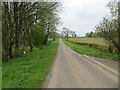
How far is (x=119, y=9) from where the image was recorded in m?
14.3

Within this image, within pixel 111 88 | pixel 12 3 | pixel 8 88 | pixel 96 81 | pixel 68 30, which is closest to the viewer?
pixel 111 88

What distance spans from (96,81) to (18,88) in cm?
375

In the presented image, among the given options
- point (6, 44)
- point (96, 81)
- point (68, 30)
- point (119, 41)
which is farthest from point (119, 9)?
point (68, 30)

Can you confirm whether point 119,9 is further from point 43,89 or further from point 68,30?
point 68,30

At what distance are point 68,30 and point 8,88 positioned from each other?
10458cm

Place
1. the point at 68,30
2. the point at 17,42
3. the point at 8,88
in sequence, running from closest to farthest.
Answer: the point at 8,88 → the point at 17,42 → the point at 68,30

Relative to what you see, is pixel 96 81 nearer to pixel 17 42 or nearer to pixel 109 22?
pixel 17 42

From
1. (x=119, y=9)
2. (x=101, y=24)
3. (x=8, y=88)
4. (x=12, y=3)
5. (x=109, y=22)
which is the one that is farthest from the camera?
(x=101, y=24)

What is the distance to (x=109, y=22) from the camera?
19484 millimetres

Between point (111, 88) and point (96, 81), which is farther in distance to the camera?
point (96, 81)

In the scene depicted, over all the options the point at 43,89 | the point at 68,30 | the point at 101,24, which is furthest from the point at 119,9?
the point at 68,30

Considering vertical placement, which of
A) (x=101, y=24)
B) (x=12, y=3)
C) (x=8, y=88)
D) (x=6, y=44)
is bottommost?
(x=8, y=88)

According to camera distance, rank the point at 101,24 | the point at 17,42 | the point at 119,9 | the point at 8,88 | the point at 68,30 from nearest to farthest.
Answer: the point at 8,88 < the point at 119,9 < the point at 17,42 < the point at 101,24 < the point at 68,30

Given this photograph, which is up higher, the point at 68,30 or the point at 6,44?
the point at 68,30
